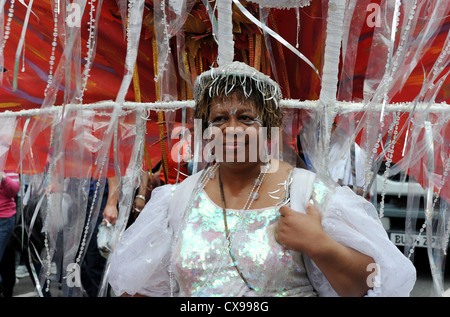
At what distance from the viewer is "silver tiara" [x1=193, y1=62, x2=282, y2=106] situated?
54.6 inches

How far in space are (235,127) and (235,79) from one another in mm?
150

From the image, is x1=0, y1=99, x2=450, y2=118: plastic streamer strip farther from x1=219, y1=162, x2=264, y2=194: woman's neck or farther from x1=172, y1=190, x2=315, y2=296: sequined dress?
x1=172, y1=190, x2=315, y2=296: sequined dress

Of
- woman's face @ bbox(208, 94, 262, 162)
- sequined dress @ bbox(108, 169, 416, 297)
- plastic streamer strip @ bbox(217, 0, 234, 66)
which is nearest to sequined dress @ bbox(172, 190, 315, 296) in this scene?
sequined dress @ bbox(108, 169, 416, 297)

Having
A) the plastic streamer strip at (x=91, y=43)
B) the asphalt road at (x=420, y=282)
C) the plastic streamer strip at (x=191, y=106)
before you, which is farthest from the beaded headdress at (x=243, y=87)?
the asphalt road at (x=420, y=282)

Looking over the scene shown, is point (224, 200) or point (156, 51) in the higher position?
point (156, 51)

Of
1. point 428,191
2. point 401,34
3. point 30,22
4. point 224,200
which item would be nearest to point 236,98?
point 224,200

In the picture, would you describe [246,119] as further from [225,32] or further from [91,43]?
[91,43]

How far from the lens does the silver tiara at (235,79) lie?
139cm

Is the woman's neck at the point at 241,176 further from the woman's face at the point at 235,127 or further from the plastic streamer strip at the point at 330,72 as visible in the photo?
the plastic streamer strip at the point at 330,72

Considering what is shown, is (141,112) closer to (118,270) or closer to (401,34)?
(118,270)

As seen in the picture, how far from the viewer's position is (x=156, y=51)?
5.14 ft

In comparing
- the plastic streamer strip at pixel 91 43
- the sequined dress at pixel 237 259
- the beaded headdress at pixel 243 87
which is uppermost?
the plastic streamer strip at pixel 91 43

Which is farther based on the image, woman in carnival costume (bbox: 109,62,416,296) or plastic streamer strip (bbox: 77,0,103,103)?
plastic streamer strip (bbox: 77,0,103,103)
